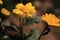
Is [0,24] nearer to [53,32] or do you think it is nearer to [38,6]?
[53,32]

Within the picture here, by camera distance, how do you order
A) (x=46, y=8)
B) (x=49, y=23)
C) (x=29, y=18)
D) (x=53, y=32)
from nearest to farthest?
(x=49, y=23) → (x=29, y=18) → (x=53, y=32) → (x=46, y=8)

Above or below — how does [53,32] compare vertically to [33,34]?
below

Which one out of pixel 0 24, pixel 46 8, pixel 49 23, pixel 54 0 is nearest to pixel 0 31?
pixel 0 24

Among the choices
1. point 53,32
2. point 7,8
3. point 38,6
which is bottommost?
point 53,32

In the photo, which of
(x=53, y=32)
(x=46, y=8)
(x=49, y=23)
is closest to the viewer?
(x=49, y=23)

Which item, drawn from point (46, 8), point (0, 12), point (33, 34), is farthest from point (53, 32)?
point (0, 12)

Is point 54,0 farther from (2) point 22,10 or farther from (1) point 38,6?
(2) point 22,10

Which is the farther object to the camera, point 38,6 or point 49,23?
point 38,6

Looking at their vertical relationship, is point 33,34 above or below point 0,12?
below

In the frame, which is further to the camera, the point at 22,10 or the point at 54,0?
the point at 54,0
